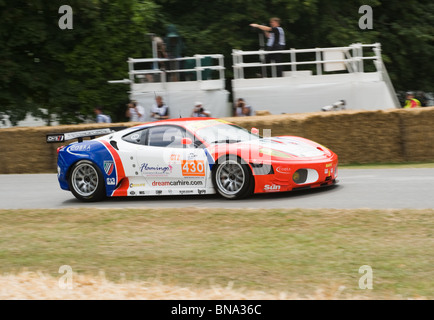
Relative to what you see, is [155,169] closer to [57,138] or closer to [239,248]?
[57,138]

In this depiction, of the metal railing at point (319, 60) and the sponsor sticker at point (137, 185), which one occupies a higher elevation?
the metal railing at point (319, 60)

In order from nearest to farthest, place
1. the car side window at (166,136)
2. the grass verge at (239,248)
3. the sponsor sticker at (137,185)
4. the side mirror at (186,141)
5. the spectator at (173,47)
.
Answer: the grass verge at (239,248), the side mirror at (186,141), the car side window at (166,136), the sponsor sticker at (137,185), the spectator at (173,47)

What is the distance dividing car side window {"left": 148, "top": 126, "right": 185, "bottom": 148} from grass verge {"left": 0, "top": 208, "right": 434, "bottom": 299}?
1.48 metres

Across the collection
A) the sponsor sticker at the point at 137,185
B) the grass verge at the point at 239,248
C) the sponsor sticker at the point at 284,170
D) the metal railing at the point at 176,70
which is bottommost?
the grass verge at the point at 239,248

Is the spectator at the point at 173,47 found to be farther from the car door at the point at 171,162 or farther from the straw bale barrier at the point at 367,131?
the car door at the point at 171,162

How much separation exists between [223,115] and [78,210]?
1179cm

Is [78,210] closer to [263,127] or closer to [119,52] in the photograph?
[263,127]

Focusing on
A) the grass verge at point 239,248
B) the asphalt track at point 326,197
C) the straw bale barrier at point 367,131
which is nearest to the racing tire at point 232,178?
the asphalt track at point 326,197

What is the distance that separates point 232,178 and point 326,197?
55.7 inches

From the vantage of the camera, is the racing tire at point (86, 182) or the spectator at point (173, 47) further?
the spectator at point (173, 47)

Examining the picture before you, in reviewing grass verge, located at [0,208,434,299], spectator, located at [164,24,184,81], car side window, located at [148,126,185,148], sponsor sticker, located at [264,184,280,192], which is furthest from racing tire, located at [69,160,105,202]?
spectator, located at [164,24,184,81]

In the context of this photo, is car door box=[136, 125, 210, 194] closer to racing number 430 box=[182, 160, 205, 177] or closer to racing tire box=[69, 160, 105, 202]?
racing number 430 box=[182, 160, 205, 177]

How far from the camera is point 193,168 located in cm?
1076

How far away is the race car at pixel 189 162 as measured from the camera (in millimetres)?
10438
